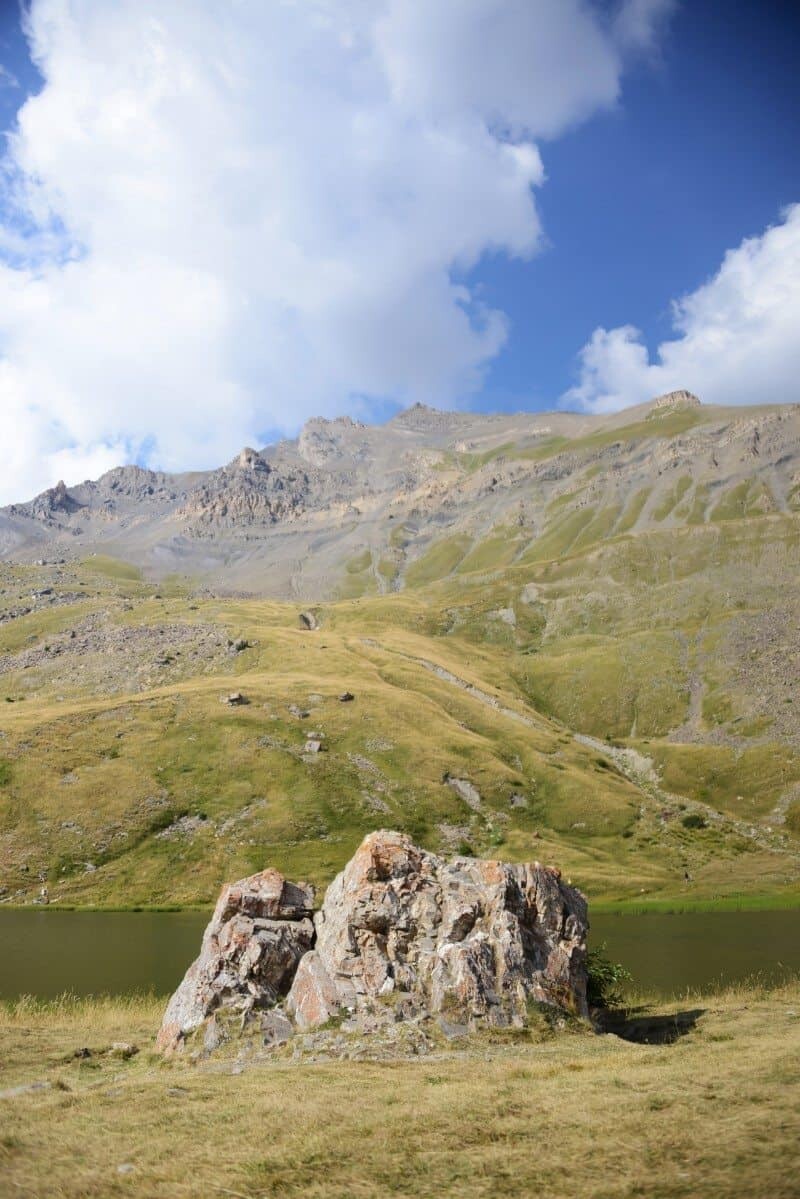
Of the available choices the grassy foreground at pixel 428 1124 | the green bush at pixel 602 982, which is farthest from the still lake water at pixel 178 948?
the grassy foreground at pixel 428 1124

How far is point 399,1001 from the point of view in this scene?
33.3 metres

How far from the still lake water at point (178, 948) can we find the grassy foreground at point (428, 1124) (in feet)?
85.7

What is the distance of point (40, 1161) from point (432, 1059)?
56.2 ft

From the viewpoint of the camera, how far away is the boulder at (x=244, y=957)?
3491cm

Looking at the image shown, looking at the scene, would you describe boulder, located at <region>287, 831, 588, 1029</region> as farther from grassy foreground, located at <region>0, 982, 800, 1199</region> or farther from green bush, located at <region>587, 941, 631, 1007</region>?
green bush, located at <region>587, 941, 631, 1007</region>

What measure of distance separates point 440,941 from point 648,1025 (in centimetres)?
1466

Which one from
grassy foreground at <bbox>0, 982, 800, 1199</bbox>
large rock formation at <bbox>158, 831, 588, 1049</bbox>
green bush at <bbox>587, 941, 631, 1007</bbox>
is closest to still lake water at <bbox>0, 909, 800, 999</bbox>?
green bush at <bbox>587, 941, 631, 1007</bbox>

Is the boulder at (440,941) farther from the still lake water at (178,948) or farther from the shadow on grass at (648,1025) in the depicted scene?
the still lake water at (178,948)

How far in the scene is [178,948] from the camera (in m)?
66.1

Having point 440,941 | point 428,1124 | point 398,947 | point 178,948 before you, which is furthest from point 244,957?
point 178,948

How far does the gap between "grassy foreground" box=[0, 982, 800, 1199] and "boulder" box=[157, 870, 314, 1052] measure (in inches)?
147

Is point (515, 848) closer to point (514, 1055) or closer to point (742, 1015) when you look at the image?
point (742, 1015)

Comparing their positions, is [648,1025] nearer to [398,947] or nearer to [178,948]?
[398,947]

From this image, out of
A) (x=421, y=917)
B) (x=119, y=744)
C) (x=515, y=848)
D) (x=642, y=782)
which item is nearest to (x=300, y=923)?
(x=421, y=917)
